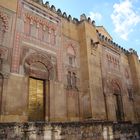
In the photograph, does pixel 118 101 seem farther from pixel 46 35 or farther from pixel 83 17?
pixel 46 35

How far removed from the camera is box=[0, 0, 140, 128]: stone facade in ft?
22.7

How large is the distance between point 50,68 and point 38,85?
3.17 feet

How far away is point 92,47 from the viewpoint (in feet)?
34.1

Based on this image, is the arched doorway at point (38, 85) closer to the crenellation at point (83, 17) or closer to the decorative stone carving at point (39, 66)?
the decorative stone carving at point (39, 66)

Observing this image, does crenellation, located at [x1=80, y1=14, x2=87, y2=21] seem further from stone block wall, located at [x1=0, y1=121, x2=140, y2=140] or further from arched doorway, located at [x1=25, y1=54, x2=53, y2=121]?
stone block wall, located at [x1=0, y1=121, x2=140, y2=140]

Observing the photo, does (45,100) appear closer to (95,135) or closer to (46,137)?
(95,135)

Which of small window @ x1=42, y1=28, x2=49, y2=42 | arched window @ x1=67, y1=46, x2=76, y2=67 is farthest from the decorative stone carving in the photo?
arched window @ x1=67, y1=46, x2=76, y2=67

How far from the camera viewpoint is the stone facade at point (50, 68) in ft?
22.7

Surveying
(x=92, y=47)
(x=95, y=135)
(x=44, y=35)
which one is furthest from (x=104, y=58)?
(x=95, y=135)

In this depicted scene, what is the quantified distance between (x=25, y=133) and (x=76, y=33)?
7865 mm

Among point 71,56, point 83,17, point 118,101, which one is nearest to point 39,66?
point 71,56

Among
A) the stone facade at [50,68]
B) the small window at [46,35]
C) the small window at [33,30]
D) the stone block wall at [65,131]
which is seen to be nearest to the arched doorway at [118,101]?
the stone facade at [50,68]

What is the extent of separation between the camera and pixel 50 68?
27.7 feet

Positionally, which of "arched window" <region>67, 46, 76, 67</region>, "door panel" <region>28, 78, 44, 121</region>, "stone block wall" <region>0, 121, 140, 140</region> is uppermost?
"arched window" <region>67, 46, 76, 67</region>
